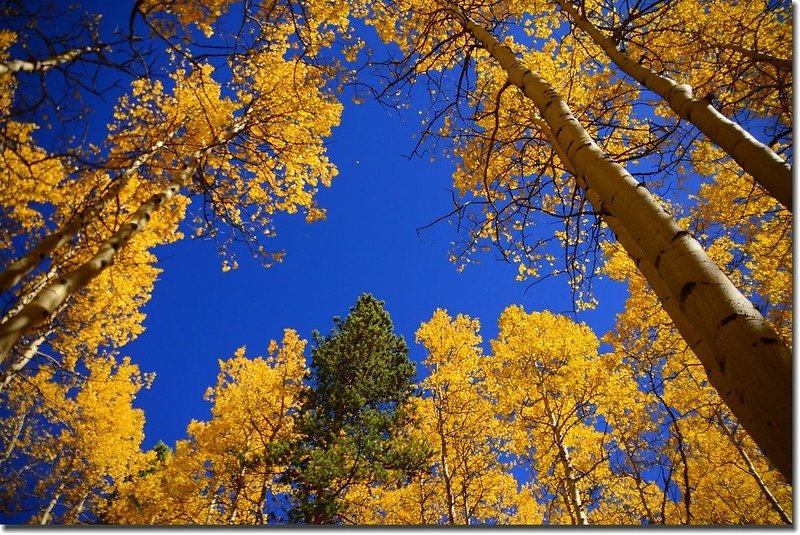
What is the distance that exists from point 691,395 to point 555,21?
673 centimetres

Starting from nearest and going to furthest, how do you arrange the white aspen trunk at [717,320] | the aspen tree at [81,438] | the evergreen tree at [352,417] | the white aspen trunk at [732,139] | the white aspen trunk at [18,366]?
the white aspen trunk at [717,320], the white aspen trunk at [732,139], the white aspen trunk at [18,366], the evergreen tree at [352,417], the aspen tree at [81,438]

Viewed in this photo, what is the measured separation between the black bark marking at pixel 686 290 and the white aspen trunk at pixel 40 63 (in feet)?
11.3

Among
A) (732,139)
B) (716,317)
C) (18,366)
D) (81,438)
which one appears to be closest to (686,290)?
(716,317)

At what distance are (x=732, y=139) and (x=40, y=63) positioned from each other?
414 cm

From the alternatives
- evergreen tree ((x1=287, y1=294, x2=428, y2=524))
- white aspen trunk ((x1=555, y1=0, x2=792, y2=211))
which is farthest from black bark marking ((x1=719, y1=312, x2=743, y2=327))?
evergreen tree ((x1=287, y1=294, x2=428, y2=524))

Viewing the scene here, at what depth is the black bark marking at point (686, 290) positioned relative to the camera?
3.15 ft

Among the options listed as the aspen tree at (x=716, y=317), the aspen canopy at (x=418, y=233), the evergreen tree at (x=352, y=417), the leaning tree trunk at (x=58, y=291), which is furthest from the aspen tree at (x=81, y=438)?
the aspen tree at (x=716, y=317)

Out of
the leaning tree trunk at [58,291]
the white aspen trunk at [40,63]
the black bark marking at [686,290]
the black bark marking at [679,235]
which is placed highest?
the white aspen trunk at [40,63]

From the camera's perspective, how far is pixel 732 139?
1673 millimetres

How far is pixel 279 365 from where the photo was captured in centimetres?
927

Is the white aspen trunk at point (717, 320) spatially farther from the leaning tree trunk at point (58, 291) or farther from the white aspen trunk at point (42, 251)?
the white aspen trunk at point (42, 251)

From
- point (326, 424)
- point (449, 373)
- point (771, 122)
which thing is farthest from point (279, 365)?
point (771, 122)

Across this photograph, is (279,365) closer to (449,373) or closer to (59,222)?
(449,373)

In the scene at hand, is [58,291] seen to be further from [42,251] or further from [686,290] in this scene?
[686,290]
